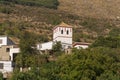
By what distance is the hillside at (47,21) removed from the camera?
86812mm

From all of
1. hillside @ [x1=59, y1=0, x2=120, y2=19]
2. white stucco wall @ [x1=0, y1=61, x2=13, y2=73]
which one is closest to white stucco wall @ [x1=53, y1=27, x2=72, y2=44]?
white stucco wall @ [x1=0, y1=61, x2=13, y2=73]

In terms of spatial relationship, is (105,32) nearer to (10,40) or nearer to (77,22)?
(77,22)

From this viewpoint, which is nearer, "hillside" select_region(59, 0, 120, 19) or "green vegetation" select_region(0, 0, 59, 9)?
"green vegetation" select_region(0, 0, 59, 9)

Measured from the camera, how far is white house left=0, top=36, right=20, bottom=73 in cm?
6116

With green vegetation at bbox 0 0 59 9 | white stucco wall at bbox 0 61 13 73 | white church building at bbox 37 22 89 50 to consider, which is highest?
green vegetation at bbox 0 0 59 9

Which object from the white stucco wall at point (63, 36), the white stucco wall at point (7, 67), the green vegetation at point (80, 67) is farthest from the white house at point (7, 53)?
the white stucco wall at point (63, 36)

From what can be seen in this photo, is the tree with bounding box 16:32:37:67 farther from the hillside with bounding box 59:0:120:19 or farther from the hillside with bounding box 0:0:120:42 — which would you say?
the hillside with bounding box 59:0:120:19

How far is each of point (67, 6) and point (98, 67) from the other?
6198cm

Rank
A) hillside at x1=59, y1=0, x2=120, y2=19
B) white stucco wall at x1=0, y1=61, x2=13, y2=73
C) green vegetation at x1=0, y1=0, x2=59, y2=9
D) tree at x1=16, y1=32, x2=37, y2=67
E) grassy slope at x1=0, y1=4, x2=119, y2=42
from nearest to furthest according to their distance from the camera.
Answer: tree at x1=16, y1=32, x2=37, y2=67
white stucco wall at x1=0, y1=61, x2=13, y2=73
grassy slope at x1=0, y1=4, x2=119, y2=42
green vegetation at x1=0, y1=0, x2=59, y2=9
hillside at x1=59, y1=0, x2=120, y2=19

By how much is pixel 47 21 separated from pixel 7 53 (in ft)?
110

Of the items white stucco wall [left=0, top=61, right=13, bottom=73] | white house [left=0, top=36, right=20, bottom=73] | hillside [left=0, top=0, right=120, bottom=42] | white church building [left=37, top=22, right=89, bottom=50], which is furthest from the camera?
hillside [left=0, top=0, right=120, bottom=42]

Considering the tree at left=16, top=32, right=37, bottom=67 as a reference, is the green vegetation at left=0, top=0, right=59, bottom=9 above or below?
above

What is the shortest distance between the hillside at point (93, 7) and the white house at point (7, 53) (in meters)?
44.5

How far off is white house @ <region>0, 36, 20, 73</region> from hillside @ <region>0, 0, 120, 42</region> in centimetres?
1175
